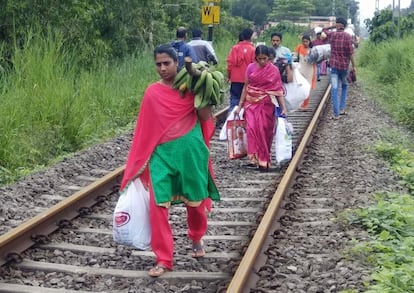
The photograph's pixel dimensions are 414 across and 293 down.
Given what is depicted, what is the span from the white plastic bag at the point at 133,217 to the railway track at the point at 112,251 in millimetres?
300

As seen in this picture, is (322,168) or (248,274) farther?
(322,168)

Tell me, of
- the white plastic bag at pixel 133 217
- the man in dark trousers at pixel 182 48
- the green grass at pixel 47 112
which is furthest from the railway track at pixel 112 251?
the man in dark trousers at pixel 182 48

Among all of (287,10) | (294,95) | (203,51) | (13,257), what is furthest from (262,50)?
(287,10)

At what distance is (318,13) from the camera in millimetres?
86500

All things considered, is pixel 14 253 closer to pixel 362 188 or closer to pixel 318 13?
pixel 362 188

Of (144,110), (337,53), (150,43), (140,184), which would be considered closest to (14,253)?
(140,184)

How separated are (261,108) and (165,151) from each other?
14.4 feet

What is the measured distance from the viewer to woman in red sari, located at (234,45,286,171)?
9164 mm

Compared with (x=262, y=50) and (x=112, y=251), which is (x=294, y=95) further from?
(x=112, y=251)

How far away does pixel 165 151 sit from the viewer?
514 centimetres

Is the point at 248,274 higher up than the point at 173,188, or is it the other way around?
the point at 173,188

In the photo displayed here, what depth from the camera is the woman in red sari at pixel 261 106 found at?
9164 mm

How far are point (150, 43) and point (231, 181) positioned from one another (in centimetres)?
1383

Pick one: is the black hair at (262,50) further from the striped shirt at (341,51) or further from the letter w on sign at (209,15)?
the letter w on sign at (209,15)
